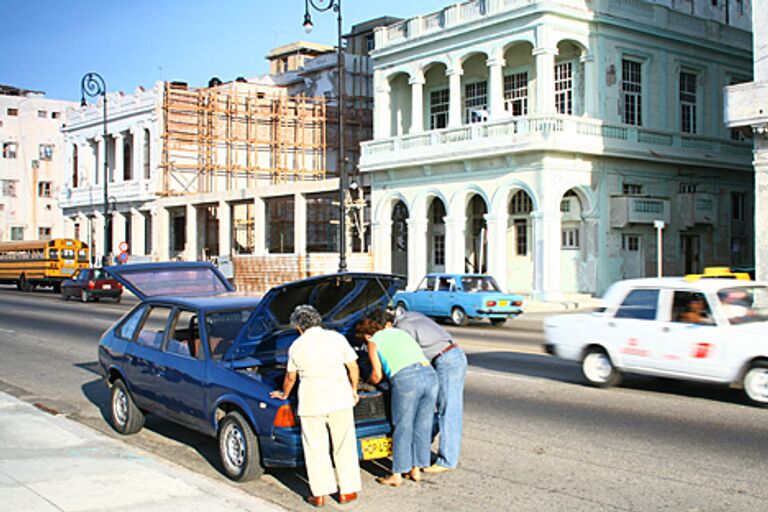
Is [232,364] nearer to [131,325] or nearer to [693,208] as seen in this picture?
[131,325]

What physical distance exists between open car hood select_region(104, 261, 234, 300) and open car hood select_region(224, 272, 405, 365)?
7.67 ft

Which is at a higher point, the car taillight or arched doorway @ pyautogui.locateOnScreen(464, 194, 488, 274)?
arched doorway @ pyautogui.locateOnScreen(464, 194, 488, 274)

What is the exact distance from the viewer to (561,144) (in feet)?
109

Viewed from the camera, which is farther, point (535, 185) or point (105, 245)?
point (105, 245)

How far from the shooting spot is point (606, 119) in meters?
35.9

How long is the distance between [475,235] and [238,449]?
33.7 meters

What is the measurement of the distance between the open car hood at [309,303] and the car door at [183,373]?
50cm

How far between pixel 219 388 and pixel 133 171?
54.3 metres

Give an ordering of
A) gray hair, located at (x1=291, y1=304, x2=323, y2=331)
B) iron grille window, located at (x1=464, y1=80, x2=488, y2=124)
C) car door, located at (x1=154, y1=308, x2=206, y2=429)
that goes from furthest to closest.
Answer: iron grille window, located at (x1=464, y1=80, x2=488, y2=124) < car door, located at (x1=154, y1=308, x2=206, y2=429) < gray hair, located at (x1=291, y1=304, x2=323, y2=331)

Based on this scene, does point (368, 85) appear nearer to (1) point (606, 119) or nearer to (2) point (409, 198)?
(2) point (409, 198)

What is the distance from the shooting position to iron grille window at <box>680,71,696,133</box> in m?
39.3

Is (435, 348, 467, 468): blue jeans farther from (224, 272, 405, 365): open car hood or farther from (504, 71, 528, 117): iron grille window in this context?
(504, 71, 528, 117): iron grille window

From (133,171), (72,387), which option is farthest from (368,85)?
(72,387)

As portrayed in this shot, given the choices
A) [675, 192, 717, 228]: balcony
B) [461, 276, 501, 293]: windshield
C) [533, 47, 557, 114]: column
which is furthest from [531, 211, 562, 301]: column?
[461, 276, 501, 293]: windshield
